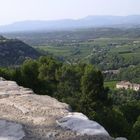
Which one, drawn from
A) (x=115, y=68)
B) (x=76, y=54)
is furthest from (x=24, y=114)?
(x=76, y=54)

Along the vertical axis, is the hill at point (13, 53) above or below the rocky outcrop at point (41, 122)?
below

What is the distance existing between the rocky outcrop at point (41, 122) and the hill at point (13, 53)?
71770 mm

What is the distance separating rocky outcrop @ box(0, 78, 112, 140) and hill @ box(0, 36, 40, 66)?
71770mm

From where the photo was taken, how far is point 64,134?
25.3 feet

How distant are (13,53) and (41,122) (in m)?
90.7

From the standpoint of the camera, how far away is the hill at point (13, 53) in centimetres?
8812

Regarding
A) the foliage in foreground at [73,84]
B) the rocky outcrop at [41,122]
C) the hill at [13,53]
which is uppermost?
Result: the rocky outcrop at [41,122]

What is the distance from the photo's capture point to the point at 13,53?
322 ft

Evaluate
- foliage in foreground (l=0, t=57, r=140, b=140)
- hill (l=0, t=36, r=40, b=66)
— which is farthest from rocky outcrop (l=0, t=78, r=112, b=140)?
hill (l=0, t=36, r=40, b=66)

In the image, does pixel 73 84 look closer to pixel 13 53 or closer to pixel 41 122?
pixel 41 122

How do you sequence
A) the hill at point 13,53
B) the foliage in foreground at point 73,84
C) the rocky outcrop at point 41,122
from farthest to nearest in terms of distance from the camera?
the hill at point 13,53 → the foliage in foreground at point 73,84 → the rocky outcrop at point 41,122

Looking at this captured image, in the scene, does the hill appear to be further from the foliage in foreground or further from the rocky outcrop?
the rocky outcrop

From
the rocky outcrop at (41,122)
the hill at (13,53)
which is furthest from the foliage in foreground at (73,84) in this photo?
the hill at (13,53)

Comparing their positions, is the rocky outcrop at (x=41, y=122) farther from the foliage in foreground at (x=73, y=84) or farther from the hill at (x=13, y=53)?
the hill at (x=13, y=53)
